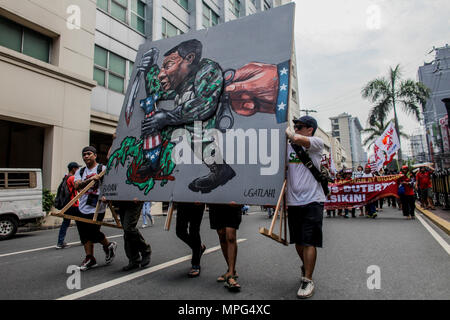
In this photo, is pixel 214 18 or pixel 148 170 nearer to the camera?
pixel 148 170

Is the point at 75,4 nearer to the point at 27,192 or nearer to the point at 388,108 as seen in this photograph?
the point at 27,192

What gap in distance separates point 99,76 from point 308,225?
14.6m

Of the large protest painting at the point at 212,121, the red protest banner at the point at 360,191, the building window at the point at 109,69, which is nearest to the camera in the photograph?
the large protest painting at the point at 212,121

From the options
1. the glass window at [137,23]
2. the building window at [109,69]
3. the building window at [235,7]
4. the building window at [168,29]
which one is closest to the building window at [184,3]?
the building window at [168,29]

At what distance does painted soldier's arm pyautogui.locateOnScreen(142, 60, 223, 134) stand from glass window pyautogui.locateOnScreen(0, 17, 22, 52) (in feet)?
35.6

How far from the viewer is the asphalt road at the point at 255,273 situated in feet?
10.7

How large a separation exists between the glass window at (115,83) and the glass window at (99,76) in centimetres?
35

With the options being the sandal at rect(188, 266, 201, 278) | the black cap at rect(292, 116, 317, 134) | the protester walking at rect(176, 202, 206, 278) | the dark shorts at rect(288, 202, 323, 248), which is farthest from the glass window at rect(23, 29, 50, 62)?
the dark shorts at rect(288, 202, 323, 248)

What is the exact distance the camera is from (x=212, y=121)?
378 centimetres

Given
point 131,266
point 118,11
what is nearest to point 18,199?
point 131,266

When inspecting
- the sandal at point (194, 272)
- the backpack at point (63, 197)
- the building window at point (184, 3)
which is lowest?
the sandal at point (194, 272)

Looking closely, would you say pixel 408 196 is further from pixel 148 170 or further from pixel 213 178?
pixel 148 170

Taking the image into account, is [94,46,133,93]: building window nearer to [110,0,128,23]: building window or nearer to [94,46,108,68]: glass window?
[94,46,108,68]: glass window

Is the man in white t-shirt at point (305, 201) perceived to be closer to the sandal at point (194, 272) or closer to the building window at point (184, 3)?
the sandal at point (194, 272)
